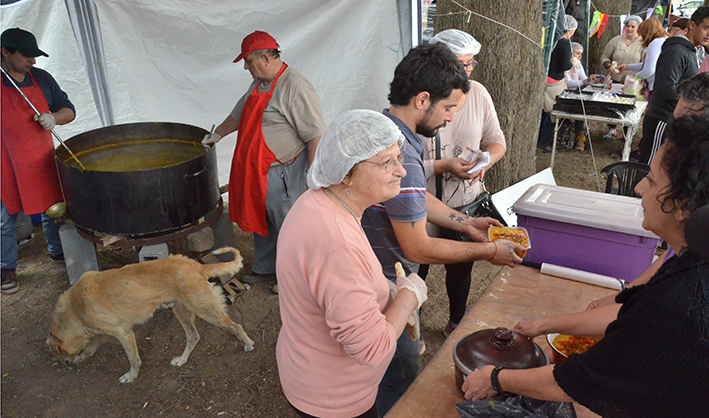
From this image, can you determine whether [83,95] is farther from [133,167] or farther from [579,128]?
[579,128]

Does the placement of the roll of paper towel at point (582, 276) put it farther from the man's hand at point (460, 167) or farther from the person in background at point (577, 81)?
the person in background at point (577, 81)

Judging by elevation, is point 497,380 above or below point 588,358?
below

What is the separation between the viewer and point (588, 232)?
234cm

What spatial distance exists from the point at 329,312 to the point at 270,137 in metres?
2.56

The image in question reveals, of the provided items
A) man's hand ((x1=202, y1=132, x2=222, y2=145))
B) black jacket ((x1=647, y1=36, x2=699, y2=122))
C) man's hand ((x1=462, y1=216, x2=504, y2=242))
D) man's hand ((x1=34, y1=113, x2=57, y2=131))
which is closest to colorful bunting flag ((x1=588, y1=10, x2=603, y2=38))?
black jacket ((x1=647, y1=36, x2=699, y2=122))

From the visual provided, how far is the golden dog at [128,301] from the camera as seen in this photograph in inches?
123

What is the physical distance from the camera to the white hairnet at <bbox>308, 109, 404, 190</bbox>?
150 centimetres

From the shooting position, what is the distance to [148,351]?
358 centimetres

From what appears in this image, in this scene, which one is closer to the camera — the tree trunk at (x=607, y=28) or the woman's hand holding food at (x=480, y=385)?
the woman's hand holding food at (x=480, y=385)

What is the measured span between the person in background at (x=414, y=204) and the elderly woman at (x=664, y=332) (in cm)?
90

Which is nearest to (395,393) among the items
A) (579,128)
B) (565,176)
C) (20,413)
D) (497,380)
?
(497,380)

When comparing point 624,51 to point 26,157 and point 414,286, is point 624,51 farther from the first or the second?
point 26,157

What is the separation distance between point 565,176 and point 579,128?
6.01ft

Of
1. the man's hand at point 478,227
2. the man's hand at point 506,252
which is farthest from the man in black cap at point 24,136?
the man's hand at point 506,252
